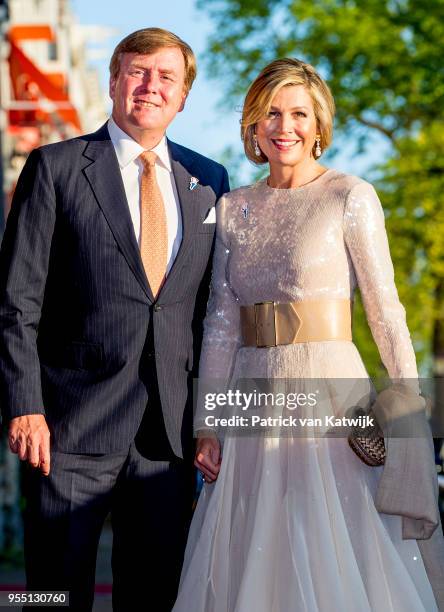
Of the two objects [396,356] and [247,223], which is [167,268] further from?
[396,356]

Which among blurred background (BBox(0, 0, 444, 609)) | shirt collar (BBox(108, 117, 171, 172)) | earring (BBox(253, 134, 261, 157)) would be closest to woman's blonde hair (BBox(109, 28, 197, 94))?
shirt collar (BBox(108, 117, 171, 172))

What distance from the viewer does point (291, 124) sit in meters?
4.74

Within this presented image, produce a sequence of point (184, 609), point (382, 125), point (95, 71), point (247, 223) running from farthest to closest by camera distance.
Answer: point (95, 71) < point (382, 125) < point (247, 223) < point (184, 609)

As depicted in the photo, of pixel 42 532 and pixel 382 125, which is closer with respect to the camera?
pixel 42 532

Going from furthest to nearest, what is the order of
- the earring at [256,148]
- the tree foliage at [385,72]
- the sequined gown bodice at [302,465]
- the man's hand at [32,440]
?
the tree foliage at [385,72], the earring at [256,148], the man's hand at [32,440], the sequined gown bodice at [302,465]

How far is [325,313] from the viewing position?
466cm

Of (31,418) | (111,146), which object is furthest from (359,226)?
(31,418)

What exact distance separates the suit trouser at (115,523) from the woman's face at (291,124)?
4.08 ft

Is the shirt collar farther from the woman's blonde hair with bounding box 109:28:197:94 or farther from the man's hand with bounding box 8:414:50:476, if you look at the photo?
the man's hand with bounding box 8:414:50:476

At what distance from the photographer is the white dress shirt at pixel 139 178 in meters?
4.80

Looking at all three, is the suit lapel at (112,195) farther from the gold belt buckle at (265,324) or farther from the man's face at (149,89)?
the gold belt buckle at (265,324)

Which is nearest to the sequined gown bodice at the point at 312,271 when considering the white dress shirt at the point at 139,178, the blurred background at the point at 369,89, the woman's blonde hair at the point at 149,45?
the white dress shirt at the point at 139,178

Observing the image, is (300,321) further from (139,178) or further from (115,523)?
(115,523)

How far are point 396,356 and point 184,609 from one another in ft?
3.92
